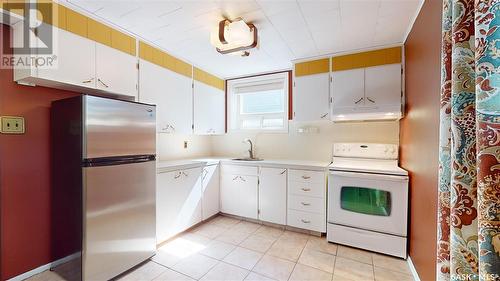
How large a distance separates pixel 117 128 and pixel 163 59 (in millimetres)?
1155

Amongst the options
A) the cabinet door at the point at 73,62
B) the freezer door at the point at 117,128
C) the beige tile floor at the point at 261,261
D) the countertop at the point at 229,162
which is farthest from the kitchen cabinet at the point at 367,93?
the cabinet door at the point at 73,62

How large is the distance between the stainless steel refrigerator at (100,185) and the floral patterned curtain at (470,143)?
2.13m

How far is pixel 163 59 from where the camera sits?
99.0 inches

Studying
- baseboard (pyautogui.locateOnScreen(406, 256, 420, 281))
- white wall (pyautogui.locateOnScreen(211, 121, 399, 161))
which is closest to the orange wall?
baseboard (pyautogui.locateOnScreen(406, 256, 420, 281))

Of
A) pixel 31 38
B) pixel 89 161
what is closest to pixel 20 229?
pixel 89 161

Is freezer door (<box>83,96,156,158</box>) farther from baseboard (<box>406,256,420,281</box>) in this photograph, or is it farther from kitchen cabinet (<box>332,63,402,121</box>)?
baseboard (<box>406,256,420,281</box>)

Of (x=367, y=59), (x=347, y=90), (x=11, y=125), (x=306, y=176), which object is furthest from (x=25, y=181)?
(x=367, y=59)

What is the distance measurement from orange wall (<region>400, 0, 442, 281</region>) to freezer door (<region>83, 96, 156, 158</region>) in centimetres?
231

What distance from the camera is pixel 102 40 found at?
6.26 feet

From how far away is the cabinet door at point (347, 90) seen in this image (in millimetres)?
2529

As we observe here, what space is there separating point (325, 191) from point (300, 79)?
60.1 inches

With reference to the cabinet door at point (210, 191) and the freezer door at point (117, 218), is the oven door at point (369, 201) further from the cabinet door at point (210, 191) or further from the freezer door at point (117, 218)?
the freezer door at point (117, 218)

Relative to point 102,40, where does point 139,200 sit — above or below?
below

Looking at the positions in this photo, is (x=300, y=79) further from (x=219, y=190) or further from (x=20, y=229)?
(x=20, y=229)
